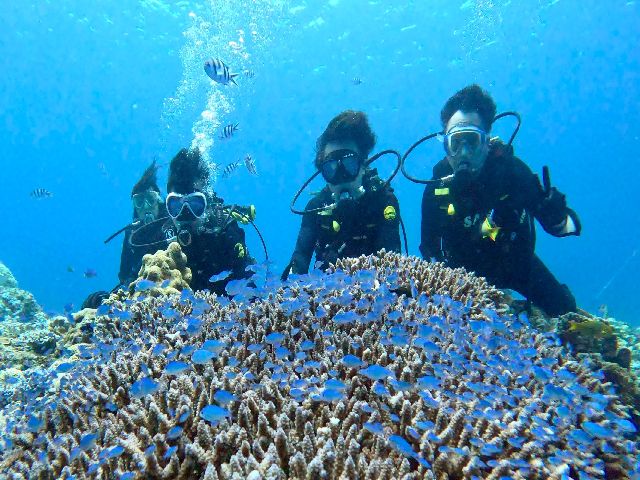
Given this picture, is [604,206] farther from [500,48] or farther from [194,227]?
[194,227]

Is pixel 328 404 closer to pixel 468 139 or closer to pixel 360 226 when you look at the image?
pixel 360 226

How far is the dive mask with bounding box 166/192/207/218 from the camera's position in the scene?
22.6 ft

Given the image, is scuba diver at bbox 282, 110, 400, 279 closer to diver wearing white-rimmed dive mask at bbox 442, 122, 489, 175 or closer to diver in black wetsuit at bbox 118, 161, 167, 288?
diver wearing white-rimmed dive mask at bbox 442, 122, 489, 175

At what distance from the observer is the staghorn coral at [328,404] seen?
2.36 meters

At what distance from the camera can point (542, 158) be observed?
117 meters

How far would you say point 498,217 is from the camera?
279 inches

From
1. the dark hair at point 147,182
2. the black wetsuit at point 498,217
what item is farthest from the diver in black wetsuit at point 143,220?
the black wetsuit at point 498,217

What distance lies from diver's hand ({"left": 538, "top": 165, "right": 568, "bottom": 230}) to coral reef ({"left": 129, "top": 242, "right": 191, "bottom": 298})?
21.3ft

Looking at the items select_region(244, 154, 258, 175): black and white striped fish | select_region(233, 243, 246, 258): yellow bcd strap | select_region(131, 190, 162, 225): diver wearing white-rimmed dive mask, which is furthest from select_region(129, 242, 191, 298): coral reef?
select_region(244, 154, 258, 175): black and white striped fish

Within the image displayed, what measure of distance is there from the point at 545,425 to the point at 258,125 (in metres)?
84.6

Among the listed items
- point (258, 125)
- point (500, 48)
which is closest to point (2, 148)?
point (258, 125)

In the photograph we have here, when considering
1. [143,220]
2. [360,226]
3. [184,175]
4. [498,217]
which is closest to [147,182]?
[143,220]

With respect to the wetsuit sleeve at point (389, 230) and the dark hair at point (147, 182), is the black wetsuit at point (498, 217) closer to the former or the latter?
the wetsuit sleeve at point (389, 230)

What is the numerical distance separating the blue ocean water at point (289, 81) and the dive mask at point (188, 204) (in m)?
2.29
